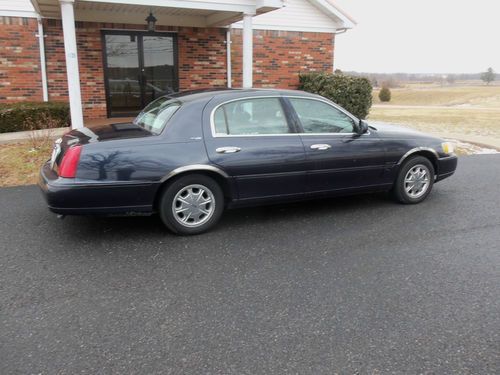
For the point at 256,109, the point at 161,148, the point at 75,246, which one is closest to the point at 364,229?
the point at 256,109

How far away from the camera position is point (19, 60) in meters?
11.2

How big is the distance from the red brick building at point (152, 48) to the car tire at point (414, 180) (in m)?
5.76

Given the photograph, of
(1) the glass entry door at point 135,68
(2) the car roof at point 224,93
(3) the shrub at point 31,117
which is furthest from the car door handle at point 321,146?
(1) the glass entry door at point 135,68

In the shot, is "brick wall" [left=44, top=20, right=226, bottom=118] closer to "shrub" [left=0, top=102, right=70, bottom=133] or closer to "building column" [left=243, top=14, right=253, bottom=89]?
"shrub" [left=0, top=102, right=70, bottom=133]

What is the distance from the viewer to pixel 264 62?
13664 mm

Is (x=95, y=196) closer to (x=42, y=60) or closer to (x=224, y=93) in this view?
(x=224, y=93)

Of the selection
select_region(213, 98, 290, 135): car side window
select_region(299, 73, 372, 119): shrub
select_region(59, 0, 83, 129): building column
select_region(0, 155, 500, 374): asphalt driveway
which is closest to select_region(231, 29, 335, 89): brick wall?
select_region(299, 73, 372, 119): shrub

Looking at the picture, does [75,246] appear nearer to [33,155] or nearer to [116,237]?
[116,237]

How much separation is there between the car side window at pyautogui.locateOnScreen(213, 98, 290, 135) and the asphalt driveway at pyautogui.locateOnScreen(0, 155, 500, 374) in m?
1.06

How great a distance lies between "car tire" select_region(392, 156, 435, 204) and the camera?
5773 millimetres

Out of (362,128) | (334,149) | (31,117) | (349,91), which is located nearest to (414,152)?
(362,128)

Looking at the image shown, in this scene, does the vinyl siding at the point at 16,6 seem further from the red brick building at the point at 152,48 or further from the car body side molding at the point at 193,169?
the car body side molding at the point at 193,169

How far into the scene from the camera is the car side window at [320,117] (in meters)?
5.25

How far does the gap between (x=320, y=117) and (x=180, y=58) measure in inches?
Answer: 331
